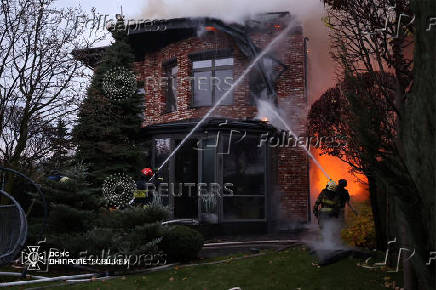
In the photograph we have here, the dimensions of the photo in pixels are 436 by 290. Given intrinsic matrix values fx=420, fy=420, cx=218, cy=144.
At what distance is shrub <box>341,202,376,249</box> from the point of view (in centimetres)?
863

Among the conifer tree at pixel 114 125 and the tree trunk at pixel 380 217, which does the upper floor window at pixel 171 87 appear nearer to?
the conifer tree at pixel 114 125

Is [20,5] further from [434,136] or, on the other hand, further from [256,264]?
[434,136]

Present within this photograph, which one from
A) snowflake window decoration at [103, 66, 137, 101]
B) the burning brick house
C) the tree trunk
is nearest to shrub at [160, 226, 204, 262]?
the tree trunk

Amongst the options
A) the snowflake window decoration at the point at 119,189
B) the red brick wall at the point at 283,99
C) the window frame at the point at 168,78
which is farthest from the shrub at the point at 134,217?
the window frame at the point at 168,78

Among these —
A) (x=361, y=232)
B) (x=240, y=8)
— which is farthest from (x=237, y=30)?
(x=361, y=232)

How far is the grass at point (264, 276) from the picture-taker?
671 cm

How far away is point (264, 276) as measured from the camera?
741cm

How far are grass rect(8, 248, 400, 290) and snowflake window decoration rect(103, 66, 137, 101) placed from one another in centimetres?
763

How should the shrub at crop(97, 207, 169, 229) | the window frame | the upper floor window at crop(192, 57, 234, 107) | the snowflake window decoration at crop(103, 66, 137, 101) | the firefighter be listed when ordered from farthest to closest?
1. the window frame
2. the upper floor window at crop(192, 57, 234, 107)
3. the snowflake window decoration at crop(103, 66, 137, 101)
4. the shrub at crop(97, 207, 169, 229)
5. the firefighter

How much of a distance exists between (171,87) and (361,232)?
1148 cm

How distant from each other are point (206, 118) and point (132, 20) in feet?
17.9

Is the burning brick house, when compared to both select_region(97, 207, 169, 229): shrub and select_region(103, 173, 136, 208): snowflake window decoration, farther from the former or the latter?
select_region(97, 207, 169, 229): shrub

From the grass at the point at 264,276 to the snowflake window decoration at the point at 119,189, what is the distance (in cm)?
517

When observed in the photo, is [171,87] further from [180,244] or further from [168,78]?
[180,244]
